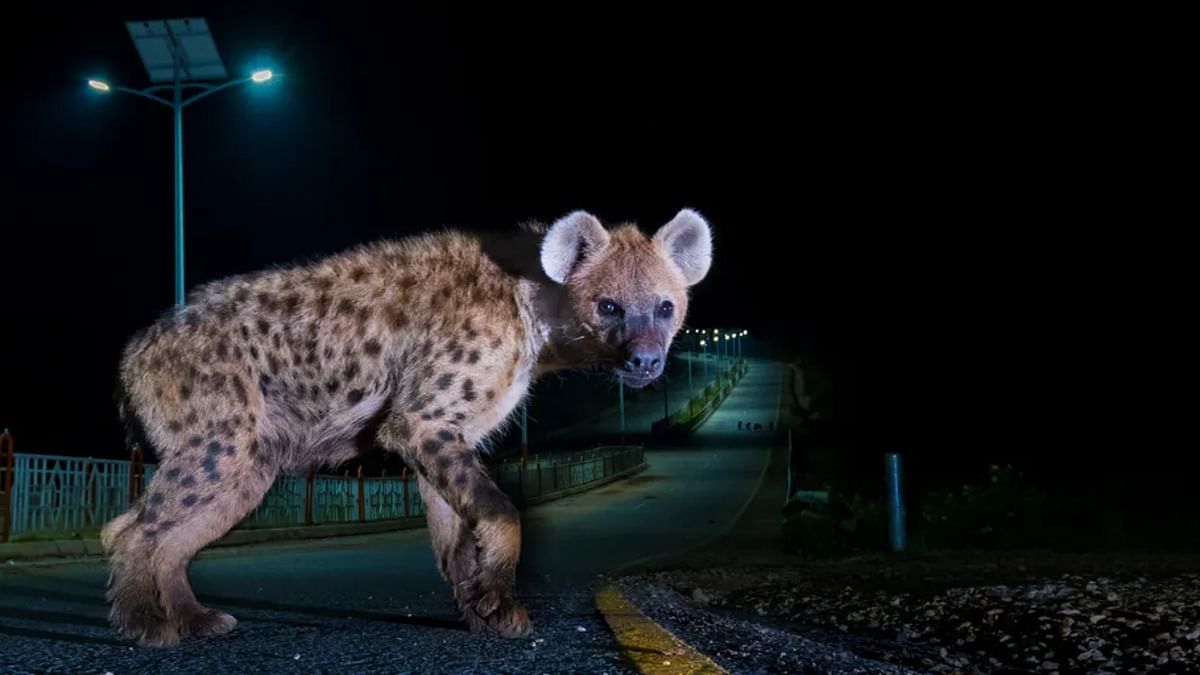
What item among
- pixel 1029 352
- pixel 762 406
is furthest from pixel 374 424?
pixel 762 406

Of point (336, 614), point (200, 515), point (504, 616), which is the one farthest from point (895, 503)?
point (200, 515)

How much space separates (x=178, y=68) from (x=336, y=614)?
1704cm

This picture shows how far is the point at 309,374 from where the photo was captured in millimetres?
5367

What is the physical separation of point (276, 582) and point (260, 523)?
9718 millimetres

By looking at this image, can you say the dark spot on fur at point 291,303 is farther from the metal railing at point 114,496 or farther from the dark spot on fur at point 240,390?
the metal railing at point 114,496

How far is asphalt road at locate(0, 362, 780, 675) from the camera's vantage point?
14.4ft

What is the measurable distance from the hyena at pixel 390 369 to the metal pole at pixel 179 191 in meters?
14.7

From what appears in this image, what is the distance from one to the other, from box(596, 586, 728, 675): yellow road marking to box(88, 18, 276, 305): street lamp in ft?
52.4

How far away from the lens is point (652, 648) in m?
4.39

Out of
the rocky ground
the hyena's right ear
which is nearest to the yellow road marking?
the rocky ground

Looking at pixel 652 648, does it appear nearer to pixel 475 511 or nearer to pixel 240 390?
pixel 475 511

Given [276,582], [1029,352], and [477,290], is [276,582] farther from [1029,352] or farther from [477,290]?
[1029,352]

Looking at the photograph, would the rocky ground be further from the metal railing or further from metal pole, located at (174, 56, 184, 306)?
metal pole, located at (174, 56, 184, 306)

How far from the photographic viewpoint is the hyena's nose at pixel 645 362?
5.15 metres
